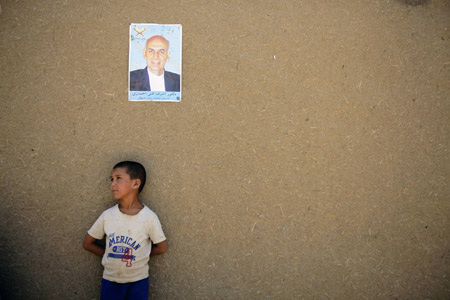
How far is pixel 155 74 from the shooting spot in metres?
2.38

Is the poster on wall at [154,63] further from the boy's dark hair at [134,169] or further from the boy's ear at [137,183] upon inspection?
the boy's ear at [137,183]

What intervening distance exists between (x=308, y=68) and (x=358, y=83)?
377 mm

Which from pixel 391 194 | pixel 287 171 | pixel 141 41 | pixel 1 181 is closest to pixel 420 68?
pixel 391 194

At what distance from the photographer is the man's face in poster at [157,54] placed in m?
2.38

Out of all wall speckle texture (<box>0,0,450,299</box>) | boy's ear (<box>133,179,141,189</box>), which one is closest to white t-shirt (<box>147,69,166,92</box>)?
wall speckle texture (<box>0,0,450,299</box>)

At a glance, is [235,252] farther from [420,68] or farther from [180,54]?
[420,68]

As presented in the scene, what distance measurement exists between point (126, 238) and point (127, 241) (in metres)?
0.02

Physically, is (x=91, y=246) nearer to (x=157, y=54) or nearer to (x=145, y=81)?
(x=145, y=81)

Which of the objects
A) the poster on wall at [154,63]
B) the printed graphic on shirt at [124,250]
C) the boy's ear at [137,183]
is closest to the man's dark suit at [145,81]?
the poster on wall at [154,63]

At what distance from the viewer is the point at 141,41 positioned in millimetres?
2398

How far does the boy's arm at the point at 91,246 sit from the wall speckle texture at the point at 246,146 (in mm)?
137

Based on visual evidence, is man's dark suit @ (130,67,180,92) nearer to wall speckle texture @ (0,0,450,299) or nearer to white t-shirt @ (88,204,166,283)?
wall speckle texture @ (0,0,450,299)

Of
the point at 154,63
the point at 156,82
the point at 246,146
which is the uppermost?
Result: the point at 154,63

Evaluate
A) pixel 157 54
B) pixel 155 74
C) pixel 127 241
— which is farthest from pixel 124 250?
pixel 157 54
